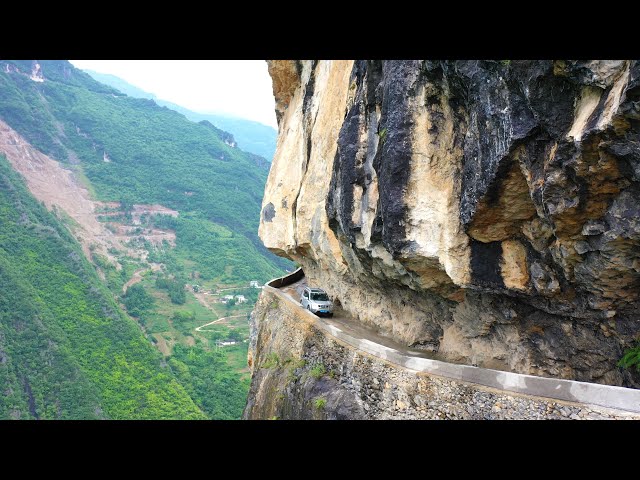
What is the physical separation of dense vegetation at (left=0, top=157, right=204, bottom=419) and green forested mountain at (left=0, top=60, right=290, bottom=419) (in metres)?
0.17

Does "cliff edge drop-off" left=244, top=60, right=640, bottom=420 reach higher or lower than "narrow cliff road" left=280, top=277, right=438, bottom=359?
higher

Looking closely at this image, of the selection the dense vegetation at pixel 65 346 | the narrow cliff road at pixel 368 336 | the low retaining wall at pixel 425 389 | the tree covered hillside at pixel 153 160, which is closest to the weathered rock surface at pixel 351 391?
the low retaining wall at pixel 425 389

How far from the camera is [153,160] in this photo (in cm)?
13788

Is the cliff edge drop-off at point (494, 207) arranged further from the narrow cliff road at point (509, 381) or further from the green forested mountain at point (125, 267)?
the green forested mountain at point (125, 267)

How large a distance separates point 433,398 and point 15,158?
12007 cm

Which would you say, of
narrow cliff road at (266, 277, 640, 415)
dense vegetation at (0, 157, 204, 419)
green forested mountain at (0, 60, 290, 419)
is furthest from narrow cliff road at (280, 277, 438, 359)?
green forested mountain at (0, 60, 290, 419)

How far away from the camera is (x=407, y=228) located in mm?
12664

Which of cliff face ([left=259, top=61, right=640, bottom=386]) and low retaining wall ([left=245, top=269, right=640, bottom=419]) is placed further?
cliff face ([left=259, top=61, right=640, bottom=386])

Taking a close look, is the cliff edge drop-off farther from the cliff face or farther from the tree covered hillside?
the tree covered hillside

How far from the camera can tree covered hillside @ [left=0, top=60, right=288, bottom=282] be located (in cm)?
11194

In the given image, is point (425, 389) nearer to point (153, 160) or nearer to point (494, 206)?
point (494, 206)

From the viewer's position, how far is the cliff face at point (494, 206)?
843 cm

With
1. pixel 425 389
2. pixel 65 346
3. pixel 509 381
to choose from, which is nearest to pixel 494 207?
pixel 509 381

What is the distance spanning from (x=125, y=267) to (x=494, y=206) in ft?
297
